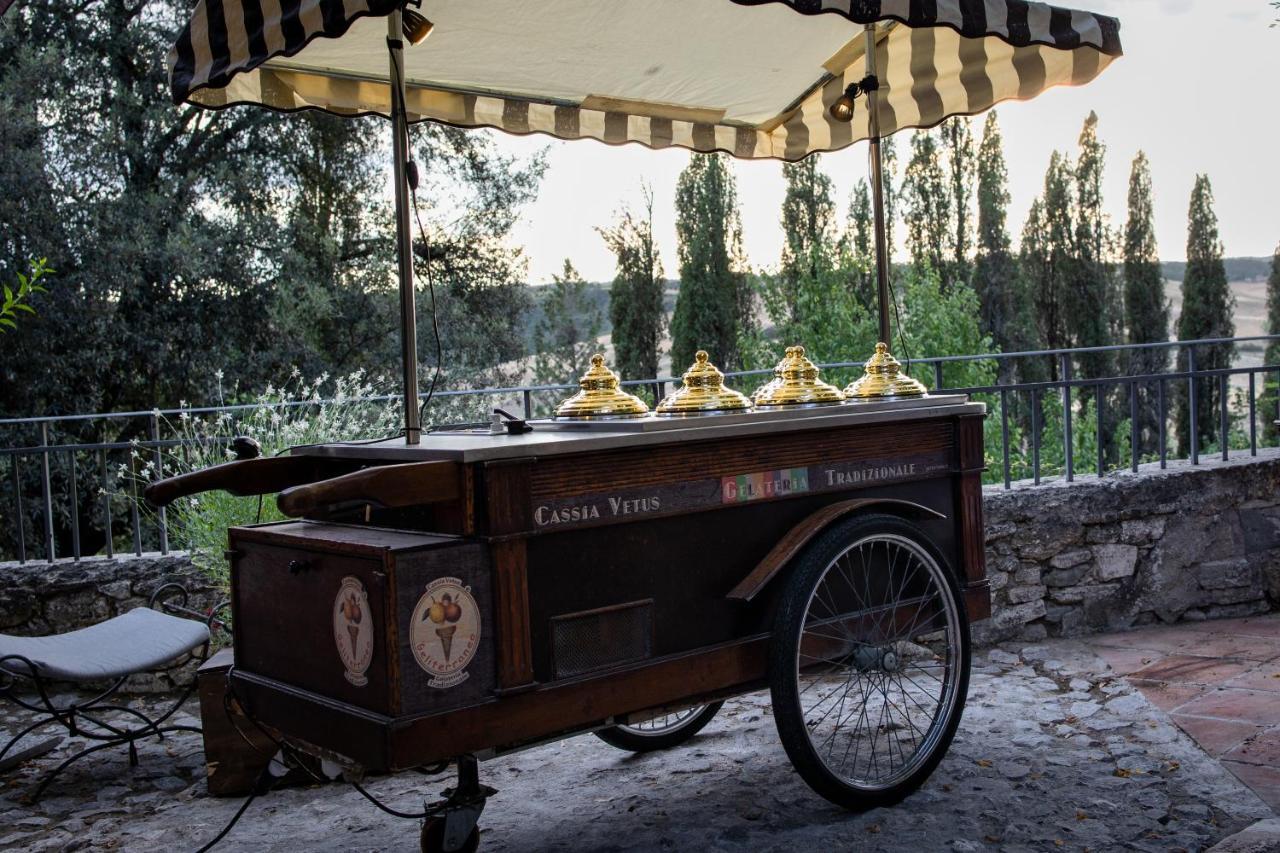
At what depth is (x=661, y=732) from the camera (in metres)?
3.64

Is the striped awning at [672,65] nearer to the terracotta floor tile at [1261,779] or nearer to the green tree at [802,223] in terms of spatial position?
the terracotta floor tile at [1261,779]

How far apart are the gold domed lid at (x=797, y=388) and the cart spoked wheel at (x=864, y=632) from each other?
18.8 inches

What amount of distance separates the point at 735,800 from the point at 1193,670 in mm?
2345

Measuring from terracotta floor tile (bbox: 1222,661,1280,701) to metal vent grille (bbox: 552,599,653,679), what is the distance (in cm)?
277

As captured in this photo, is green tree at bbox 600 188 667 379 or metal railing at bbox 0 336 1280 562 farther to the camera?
green tree at bbox 600 188 667 379

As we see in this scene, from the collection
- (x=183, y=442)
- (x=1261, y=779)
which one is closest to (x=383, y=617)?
(x=1261, y=779)

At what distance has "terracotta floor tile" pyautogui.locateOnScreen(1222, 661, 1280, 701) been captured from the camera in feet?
13.5

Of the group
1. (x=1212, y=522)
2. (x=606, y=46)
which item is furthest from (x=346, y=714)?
(x=1212, y=522)

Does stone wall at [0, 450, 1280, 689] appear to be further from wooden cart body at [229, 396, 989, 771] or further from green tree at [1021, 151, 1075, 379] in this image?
green tree at [1021, 151, 1075, 379]

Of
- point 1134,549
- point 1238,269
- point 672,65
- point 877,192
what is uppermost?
point 1238,269

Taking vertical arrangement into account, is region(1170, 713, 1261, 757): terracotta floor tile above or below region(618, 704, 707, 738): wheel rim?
below

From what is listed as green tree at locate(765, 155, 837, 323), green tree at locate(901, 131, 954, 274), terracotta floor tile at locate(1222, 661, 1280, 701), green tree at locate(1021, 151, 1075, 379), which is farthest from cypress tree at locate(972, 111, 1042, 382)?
terracotta floor tile at locate(1222, 661, 1280, 701)

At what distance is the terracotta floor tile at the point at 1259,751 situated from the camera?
330cm

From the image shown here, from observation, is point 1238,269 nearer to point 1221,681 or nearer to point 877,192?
point 1221,681
